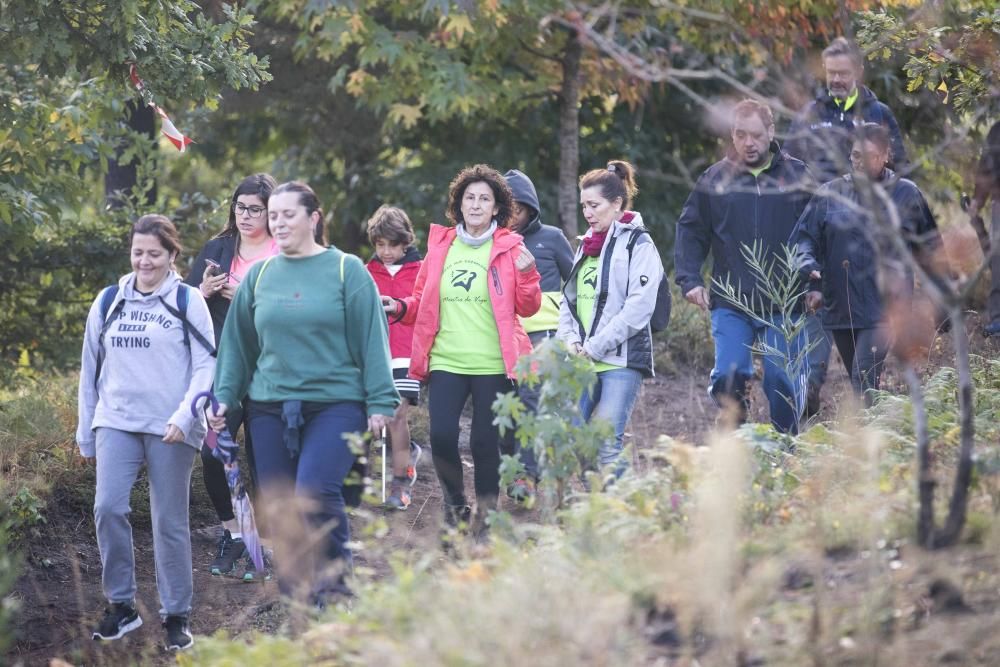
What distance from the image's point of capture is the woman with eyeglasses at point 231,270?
7.27 m

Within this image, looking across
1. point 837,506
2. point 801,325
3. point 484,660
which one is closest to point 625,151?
Result: point 801,325

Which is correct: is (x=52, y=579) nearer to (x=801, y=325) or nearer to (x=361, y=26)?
(x=801, y=325)

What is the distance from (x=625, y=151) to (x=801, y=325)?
8.34m

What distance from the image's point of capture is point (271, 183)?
24.0 ft

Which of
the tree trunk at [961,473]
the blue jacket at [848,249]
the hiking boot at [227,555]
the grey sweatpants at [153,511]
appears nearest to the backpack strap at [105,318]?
the grey sweatpants at [153,511]

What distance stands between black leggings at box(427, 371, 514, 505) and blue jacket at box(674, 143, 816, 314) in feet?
4.54

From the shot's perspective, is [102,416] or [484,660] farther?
[102,416]

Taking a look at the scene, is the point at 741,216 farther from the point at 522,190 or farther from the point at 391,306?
the point at 391,306

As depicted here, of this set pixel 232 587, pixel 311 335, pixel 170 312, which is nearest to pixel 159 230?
pixel 170 312

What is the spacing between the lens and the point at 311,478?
18.6 feet

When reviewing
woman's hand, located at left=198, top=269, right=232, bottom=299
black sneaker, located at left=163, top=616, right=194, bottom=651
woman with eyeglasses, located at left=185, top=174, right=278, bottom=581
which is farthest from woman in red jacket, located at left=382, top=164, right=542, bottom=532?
black sneaker, located at left=163, top=616, right=194, bottom=651

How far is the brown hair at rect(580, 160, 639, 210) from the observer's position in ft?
24.5

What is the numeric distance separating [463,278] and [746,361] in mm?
1702

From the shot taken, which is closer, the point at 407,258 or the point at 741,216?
the point at 741,216
